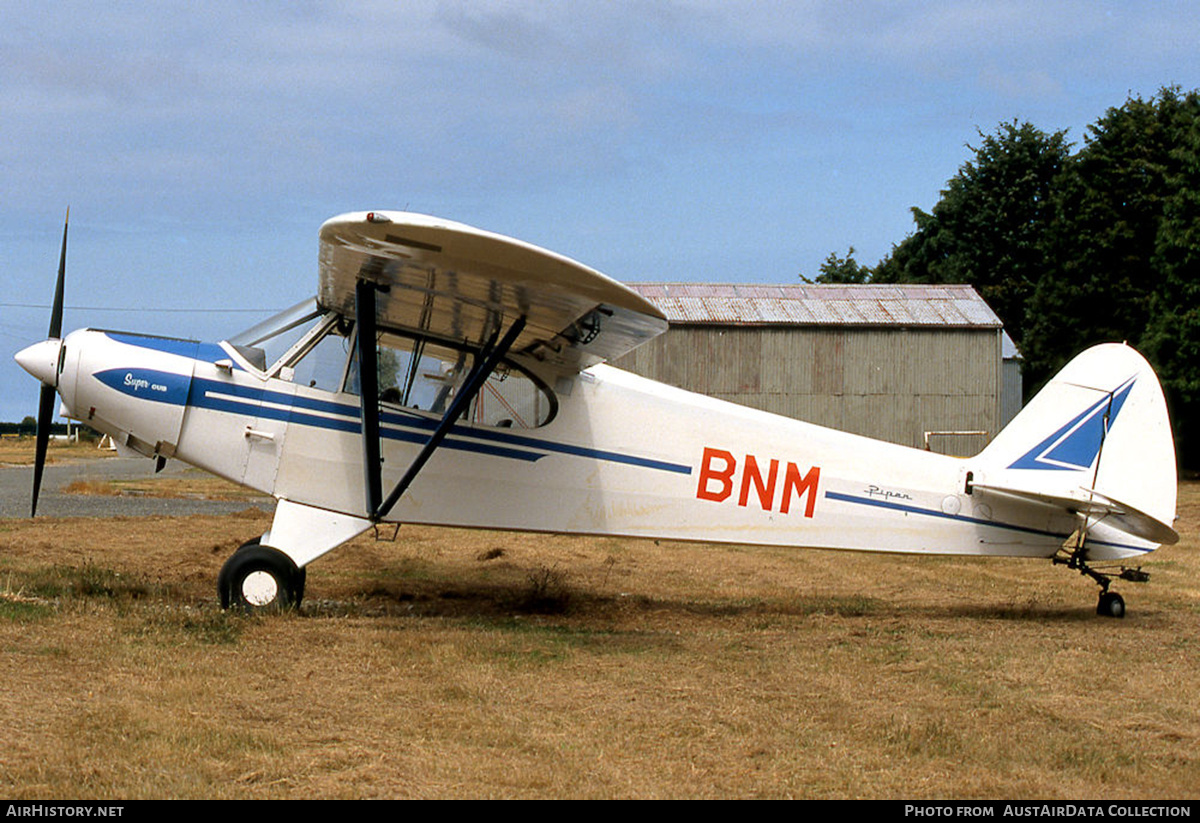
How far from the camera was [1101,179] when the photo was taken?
133 feet

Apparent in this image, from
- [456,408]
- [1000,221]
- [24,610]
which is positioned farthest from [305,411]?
[1000,221]

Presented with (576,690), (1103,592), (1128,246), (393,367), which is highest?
(1128,246)

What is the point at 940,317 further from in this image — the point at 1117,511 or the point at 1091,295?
the point at 1117,511

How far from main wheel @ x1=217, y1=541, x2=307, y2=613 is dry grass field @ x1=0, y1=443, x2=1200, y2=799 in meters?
0.24

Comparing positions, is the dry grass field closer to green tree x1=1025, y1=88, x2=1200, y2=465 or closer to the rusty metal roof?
the rusty metal roof

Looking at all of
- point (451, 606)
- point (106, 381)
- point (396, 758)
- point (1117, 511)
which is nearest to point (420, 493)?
point (451, 606)

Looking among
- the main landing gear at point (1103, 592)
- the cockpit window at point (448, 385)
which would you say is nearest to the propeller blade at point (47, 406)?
the cockpit window at point (448, 385)

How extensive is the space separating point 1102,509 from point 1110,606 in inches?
35.7

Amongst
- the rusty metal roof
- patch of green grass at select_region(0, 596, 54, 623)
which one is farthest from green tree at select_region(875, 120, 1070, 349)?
patch of green grass at select_region(0, 596, 54, 623)

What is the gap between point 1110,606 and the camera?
9500mm

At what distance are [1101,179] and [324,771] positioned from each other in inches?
1678

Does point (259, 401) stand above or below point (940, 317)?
below

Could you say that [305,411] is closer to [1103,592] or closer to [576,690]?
[576,690]

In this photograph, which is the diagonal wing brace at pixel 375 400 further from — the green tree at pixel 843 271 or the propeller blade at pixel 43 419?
the green tree at pixel 843 271
